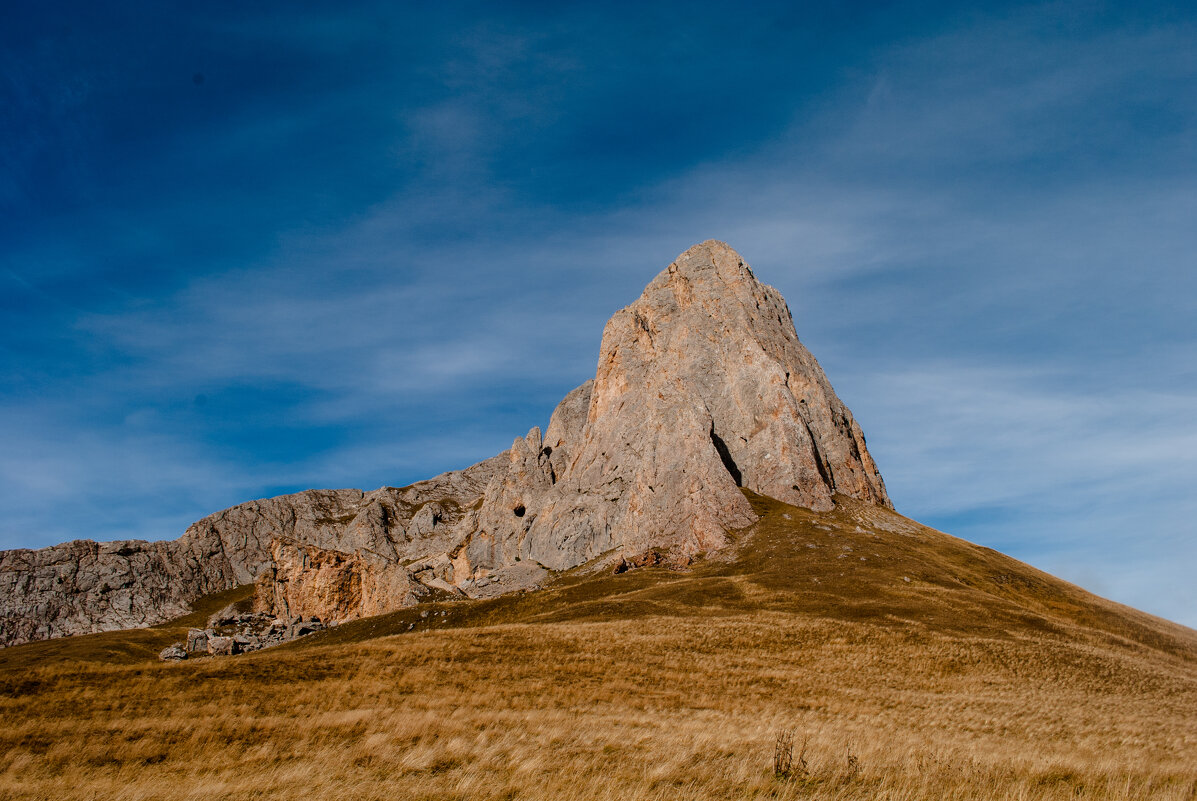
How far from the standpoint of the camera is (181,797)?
47.9 ft

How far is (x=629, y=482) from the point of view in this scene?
143500 mm

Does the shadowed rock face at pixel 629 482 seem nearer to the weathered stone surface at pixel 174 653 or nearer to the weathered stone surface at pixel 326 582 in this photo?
the weathered stone surface at pixel 326 582

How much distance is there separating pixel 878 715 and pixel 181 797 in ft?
86.9

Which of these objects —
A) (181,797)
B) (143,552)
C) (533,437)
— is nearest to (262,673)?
(181,797)

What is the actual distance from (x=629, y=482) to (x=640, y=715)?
11861cm

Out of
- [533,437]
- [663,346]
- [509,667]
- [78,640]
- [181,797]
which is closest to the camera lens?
[181,797]

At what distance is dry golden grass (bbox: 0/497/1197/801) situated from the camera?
579 inches

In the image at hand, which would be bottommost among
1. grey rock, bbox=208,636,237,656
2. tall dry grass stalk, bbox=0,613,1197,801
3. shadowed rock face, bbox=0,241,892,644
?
grey rock, bbox=208,636,237,656

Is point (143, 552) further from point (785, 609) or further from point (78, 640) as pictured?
point (785, 609)

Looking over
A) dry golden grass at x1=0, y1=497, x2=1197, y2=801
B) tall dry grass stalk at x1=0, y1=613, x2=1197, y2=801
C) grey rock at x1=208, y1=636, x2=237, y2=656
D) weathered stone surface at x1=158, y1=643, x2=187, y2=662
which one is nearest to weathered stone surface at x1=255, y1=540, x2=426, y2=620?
weathered stone surface at x1=158, y1=643, x2=187, y2=662

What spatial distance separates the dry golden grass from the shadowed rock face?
61.9 metres

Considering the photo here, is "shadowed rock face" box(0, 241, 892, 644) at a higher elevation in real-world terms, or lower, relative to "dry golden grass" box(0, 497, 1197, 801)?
higher

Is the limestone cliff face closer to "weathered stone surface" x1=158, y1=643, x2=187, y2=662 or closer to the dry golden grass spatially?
the dry golden grass

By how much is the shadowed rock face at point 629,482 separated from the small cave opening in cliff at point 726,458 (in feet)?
1.59
